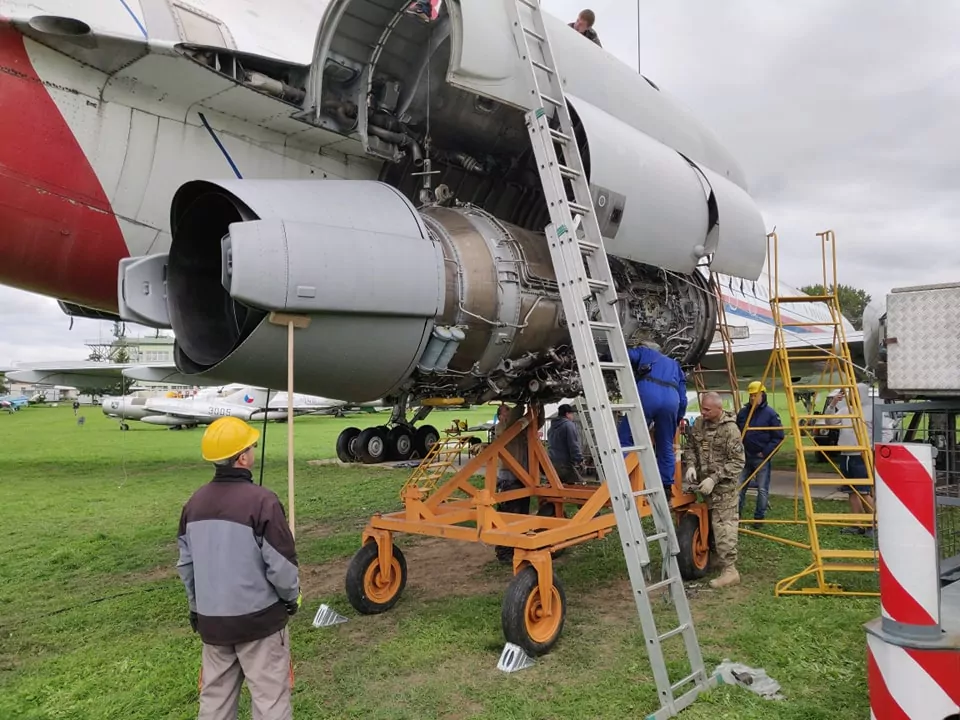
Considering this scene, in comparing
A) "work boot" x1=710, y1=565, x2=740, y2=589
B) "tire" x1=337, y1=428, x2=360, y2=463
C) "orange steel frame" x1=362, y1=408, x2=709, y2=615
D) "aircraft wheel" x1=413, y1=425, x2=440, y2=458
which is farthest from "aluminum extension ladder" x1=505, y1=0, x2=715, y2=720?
"aircraft wheel" x1=413, y1=425, x2=440, y2=458

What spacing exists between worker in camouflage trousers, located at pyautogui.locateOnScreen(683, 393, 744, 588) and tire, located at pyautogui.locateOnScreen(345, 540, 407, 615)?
2757 mm

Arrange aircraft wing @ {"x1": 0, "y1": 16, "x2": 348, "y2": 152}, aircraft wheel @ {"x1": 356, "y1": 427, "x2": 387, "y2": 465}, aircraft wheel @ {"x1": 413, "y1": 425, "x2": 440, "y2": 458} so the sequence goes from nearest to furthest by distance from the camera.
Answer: aircraft wing @ {"x1": 0, "y1": 16, "x2": 348, "y2": 152} → aircraft wheel @ {"x1": 356, "y1": 427, "x2": 387, "y2": 465} → aircraft wheel @ {"x1": 413, "y1": 425, "x2": 440, "y2": 458}

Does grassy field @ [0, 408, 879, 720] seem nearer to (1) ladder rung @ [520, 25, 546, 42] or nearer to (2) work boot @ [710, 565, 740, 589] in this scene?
(2) work boot @ [710, 565, 740, 589]

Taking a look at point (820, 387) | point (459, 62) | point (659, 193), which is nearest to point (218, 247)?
point (459, 62)

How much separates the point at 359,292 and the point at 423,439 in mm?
12804

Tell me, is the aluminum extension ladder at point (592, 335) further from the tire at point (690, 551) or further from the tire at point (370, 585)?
the tire at point (370, 585)

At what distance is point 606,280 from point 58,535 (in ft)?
26.2

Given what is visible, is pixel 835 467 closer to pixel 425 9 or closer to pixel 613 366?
pixel 613 366

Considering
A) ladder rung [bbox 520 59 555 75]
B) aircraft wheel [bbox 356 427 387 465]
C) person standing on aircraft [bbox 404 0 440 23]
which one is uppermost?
person standing on aircraft [bbox 404 0 440 23]

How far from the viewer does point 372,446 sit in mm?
15602

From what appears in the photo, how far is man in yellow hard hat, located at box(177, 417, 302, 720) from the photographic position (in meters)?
2.99

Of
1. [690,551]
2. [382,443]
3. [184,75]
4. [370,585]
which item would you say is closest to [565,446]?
[690,551]

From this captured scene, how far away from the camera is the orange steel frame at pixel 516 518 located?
4777 millimetres

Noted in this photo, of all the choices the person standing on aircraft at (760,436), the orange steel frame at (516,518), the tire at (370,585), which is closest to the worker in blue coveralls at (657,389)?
the orange steel frame at (516,518)
